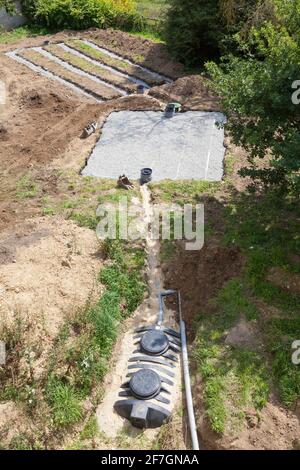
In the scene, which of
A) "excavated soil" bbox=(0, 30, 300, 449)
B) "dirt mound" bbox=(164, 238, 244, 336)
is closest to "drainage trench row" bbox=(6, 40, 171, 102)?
"excavated soil" bbox=(0, 30, 300, 449)

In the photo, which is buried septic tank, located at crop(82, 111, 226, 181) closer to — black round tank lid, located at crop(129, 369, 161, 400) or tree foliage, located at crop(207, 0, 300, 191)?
tree foliage, located at crop(207, 0, 300, 191)

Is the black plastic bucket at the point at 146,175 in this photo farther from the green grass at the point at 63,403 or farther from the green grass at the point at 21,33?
the green grass at the point at 21,33

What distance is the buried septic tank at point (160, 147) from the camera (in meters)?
11.2

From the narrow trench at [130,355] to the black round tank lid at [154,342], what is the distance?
298 millimetres

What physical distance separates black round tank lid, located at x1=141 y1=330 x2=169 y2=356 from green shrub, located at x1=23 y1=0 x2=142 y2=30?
57.4 ft

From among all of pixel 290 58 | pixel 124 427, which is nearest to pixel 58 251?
pixel 124 427

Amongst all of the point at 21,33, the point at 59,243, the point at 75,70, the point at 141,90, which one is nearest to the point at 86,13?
the point at 21,33

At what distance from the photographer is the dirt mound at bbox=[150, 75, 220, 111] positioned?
13844 mm

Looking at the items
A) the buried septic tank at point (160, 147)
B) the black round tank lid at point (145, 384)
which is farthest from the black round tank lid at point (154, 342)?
the buried septic tank at point (160, 147)

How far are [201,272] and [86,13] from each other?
17266 mm

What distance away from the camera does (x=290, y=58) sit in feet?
Answer: 26.7
